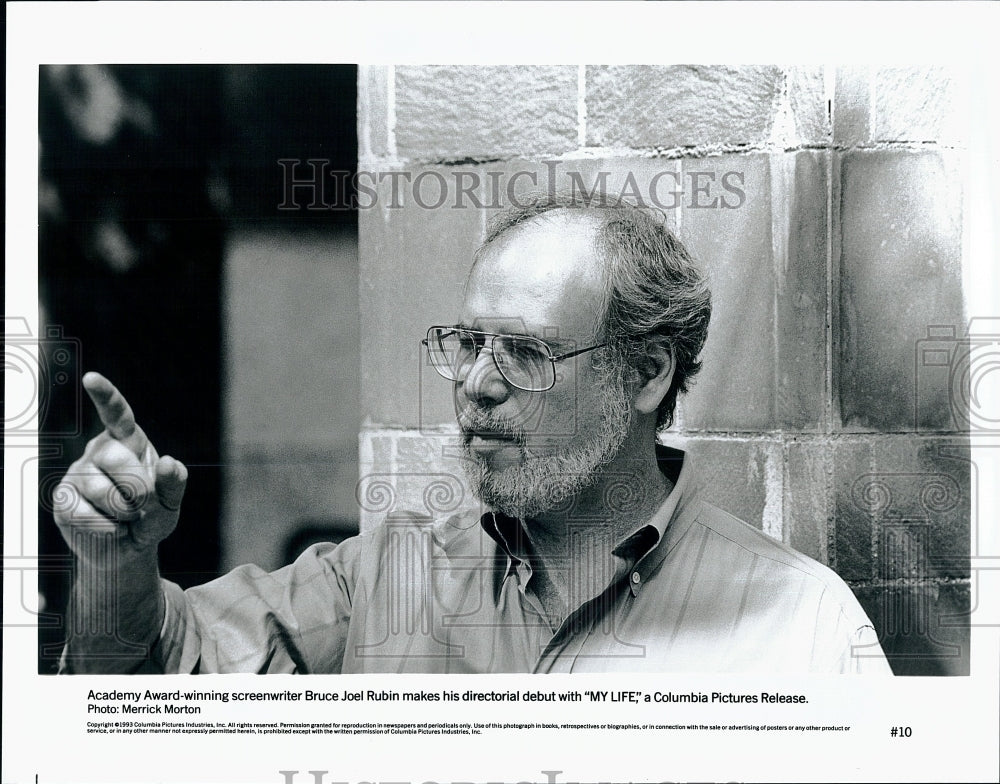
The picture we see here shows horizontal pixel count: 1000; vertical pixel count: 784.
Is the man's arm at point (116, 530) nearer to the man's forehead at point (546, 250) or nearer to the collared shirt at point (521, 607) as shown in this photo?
the collared shirt at point (521, 607)

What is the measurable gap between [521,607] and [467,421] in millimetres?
610

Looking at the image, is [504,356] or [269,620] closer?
[504,356]

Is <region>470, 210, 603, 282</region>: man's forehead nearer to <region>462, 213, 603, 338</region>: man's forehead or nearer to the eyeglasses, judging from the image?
<region>462, 213, 603, 338</region>: man's forehead

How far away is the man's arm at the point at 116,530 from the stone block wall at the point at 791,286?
0.66m

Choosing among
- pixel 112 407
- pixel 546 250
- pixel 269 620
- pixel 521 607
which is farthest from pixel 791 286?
pixel 112 407

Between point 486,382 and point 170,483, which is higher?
point 486,382

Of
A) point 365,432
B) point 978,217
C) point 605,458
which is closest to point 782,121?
point 978,217

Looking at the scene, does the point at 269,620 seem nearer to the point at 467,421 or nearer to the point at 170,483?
the point at 170,483

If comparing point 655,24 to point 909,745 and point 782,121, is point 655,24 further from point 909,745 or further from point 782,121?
point 909,745

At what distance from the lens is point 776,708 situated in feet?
8.96

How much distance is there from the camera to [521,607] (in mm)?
2729

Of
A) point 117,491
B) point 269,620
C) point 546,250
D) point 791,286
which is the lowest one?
point 269,620

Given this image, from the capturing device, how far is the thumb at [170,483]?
273 cm

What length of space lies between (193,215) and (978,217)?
250cm
